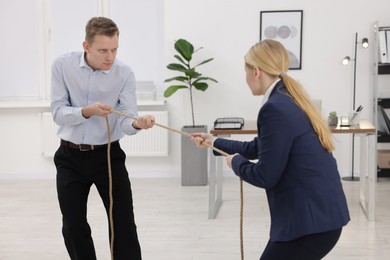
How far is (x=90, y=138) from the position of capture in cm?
277

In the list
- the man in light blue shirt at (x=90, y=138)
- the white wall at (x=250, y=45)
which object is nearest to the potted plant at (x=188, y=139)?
the white wall at (x=250, y=45)

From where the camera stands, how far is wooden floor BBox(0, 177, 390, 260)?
3.80 m

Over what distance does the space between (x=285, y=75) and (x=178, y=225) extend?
8.28 ft

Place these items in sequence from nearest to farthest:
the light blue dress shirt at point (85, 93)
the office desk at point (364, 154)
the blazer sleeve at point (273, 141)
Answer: the blazer sleeve at point (273, 141)
the light blue dress shirt at point (85, 93)
the office desk at point (364, 154)

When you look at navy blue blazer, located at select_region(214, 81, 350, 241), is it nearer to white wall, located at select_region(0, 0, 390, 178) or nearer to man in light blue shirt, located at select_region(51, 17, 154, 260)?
man in light blue shirt, located at select_region(51, 17, 154, 260)

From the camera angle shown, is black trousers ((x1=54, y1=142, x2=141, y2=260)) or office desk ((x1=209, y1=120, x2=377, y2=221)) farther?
office desk ((x1=209, y1=120, x2=377, y2=221))

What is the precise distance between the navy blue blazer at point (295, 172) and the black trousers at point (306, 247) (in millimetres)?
26

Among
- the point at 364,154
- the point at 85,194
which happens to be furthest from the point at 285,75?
the point at 364,154

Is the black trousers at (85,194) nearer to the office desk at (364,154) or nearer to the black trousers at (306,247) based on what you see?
the black trousers at (306,247)

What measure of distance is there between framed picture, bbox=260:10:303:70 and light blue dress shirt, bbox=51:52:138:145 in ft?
11.0

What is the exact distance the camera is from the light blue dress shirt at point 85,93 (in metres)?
2.78

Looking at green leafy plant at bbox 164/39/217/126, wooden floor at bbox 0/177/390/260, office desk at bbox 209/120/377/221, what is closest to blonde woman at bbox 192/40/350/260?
wooden floor at bbox 0/177/390/260

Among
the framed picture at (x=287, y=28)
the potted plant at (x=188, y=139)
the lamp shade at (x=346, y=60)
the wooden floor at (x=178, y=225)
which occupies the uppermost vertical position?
the framed picture at (x=287, y=28)

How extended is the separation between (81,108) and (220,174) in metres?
2.50
